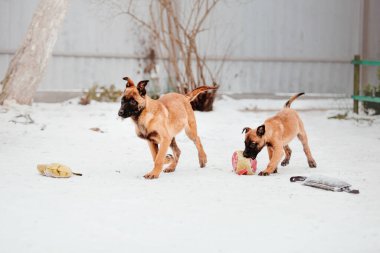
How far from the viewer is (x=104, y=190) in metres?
6.83

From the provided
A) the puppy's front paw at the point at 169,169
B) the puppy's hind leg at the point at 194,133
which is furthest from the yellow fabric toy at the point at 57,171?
the puppy's hind leg at the point at 194,133

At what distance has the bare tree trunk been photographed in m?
12.8

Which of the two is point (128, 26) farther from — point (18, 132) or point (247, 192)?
point (247, 192)

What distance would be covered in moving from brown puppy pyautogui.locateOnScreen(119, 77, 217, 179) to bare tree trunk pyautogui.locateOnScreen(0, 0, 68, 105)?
524 cm

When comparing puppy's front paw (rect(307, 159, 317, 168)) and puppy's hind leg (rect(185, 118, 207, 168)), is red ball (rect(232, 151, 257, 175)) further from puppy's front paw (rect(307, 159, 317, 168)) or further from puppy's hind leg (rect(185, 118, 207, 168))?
puppy's front paw (rect(307, 159, 317, 168))

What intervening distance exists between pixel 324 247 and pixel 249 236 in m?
0.56

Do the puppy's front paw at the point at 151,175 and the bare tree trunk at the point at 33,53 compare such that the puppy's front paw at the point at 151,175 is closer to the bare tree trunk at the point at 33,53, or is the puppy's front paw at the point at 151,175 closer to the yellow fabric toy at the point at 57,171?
the yellow fabric toy at the point at 57,171

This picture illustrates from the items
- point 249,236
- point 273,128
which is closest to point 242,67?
point 273,128

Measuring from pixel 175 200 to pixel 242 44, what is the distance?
33.1 ft

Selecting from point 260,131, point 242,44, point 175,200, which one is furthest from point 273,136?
point 242,44

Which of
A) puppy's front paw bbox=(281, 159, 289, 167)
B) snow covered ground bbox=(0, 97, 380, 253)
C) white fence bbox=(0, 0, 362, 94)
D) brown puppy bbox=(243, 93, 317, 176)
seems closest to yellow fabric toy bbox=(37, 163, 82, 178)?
snow covered ground bbox=(0, 97, 380, 253)

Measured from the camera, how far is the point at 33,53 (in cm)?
1279

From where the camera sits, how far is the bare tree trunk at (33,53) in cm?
1277

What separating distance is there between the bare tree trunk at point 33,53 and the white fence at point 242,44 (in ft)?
6.99
